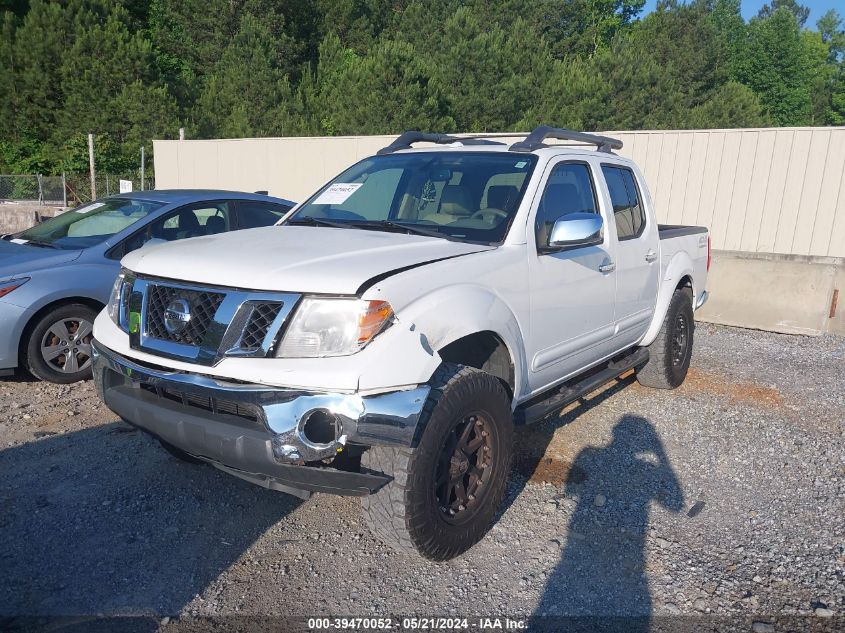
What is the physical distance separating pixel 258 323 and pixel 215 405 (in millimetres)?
400

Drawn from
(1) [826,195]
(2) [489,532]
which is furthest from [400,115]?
(2) [489,532]

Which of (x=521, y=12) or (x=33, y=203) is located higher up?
(x=521, y=12)

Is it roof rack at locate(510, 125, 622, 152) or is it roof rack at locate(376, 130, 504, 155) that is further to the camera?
roof rack at locate(376, 130, 504, 155)

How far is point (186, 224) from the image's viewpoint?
6.28 meters

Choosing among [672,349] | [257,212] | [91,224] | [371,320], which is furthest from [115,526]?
[672,349]

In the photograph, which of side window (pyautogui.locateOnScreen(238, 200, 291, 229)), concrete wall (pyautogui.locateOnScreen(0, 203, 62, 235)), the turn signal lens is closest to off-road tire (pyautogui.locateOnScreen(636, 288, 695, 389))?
the turn signal lens

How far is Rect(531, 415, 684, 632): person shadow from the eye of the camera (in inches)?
117

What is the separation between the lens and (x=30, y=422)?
4887 mm

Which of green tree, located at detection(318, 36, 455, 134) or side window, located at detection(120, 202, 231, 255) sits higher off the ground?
green tree, located at detection(318, 36, 455, 134)

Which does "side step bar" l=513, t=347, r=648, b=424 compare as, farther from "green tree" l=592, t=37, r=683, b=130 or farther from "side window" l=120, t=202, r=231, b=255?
"green tree" l=592, t=37, r=683, b=130

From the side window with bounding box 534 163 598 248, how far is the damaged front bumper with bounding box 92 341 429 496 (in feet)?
4.93

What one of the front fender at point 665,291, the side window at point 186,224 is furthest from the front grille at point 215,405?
the front fender at point 665,291

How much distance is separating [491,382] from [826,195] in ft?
30.7

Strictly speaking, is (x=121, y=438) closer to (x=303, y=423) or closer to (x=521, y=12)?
(x=303, y=423)
